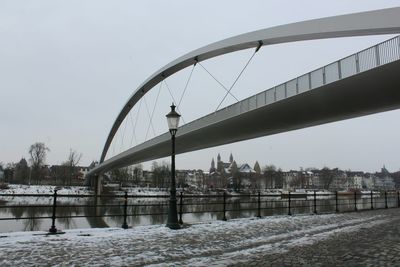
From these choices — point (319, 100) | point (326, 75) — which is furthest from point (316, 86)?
point (319, 100)

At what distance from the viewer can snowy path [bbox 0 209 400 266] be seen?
7.74 m

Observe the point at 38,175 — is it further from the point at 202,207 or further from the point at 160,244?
the point at 160,244

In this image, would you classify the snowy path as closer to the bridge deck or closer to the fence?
the fence

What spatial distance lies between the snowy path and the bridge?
8005mm

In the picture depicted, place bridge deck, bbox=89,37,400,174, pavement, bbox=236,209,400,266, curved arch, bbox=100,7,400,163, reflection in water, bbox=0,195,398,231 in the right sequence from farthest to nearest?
bridge deck, bbox=89,37,400,174 → reflection in water, bbox=0,195,398,231 → curved arch, bbox=100,7,400,163 → pavement, bbox=236,209,400,266

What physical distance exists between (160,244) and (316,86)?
45.5 ft

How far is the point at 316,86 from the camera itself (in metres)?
20.4

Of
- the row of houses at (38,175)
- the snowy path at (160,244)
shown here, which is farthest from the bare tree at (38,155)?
the snowy path at (160,244)

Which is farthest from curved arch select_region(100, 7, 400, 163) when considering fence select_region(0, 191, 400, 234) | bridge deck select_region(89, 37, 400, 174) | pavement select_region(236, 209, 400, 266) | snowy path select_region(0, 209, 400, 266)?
pavement select_region(236, 209, 400, 266)

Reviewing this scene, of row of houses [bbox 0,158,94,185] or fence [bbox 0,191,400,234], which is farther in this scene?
row of houses [bbox 0,158,94,185]

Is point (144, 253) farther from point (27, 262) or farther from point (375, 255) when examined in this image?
point (375, 255)

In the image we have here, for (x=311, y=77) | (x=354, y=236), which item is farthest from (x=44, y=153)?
(x=354, y=236)

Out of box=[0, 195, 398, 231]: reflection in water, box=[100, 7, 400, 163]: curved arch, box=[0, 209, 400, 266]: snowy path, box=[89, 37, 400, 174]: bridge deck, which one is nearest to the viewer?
box=[0, 209, 400, 266]: snowy path

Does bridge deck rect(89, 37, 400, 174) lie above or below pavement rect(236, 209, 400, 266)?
above
